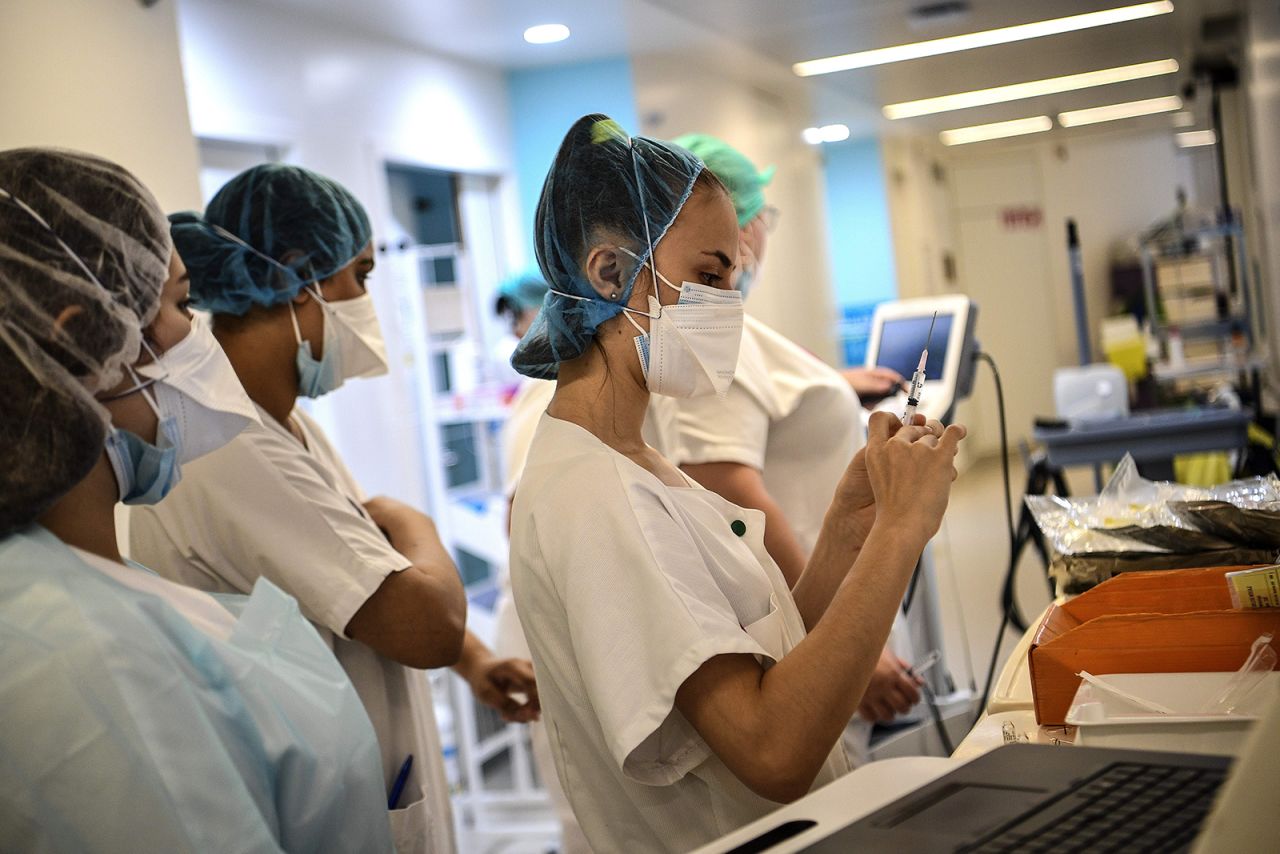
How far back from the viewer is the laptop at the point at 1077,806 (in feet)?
2.12

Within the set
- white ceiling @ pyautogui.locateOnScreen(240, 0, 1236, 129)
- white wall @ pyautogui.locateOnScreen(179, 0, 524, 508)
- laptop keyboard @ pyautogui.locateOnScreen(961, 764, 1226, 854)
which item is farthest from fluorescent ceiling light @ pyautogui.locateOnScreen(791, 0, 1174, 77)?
laptop keyboard @ pyautogui.locateOnScreen(961, 764, 1226, 854)

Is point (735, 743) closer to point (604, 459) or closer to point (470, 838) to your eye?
point (604, 459)

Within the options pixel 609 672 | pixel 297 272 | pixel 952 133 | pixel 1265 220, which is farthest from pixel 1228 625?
pixel 952 133

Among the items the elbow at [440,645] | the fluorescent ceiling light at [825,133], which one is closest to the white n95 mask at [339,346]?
the elbow at [440,645]

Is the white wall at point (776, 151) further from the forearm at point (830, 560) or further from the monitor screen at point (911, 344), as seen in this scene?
the forearm at point (830, 560)

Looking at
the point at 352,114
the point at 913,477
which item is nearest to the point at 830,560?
the point at 913,477

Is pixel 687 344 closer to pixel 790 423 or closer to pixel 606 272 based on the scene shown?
pixel 606 272

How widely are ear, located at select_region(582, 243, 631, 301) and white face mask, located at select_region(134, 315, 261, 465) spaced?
425 mm

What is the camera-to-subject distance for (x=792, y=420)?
2160 millimetres

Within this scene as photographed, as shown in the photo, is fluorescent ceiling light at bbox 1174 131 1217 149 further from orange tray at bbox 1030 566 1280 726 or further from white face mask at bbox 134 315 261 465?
white face mask at bbox 134 315 261 465

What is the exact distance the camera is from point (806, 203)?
314 inches

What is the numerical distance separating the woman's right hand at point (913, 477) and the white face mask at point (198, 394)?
0.72 meters

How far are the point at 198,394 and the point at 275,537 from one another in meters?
0.38

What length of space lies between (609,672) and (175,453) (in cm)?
53
